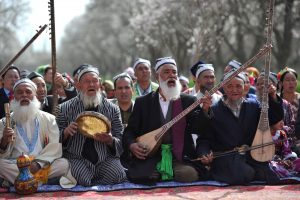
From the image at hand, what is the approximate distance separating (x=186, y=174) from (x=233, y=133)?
33.1 inches

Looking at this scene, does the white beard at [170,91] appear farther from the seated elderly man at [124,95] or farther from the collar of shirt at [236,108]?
the seated elderly man at [124,95]

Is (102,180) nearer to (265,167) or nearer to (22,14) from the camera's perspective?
(265,167)

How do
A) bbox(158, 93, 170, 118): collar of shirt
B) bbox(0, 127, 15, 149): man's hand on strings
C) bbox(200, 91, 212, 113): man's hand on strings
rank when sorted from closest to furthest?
bbox(0, 127, 15, 149): man's hand on strings, bbox(200, 91, 212, 113): man's hand on strings, bbox(158, 93, 170, 118): collar of shirt

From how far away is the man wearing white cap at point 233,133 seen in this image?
6.56 m

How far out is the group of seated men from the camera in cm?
650

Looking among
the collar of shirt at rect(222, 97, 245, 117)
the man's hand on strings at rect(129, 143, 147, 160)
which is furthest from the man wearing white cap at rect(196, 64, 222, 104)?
the man's hand on strings at rect(129, 143, 147, 160)

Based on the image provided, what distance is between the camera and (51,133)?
21.7 ft

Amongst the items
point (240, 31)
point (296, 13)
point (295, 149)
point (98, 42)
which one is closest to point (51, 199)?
point (295, 149)

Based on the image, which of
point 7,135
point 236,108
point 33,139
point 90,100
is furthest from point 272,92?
point 7,135

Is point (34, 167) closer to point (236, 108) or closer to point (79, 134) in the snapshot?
point (79, 134)

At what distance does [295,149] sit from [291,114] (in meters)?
0.54

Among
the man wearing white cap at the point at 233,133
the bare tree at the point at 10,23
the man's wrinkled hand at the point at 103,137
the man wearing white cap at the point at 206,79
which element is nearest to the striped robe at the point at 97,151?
the man's wrinkled hand at the point at 103,137

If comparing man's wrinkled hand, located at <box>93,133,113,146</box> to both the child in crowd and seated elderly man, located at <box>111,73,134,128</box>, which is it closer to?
seated elderly man, located at <box>111,73,134,128</box>

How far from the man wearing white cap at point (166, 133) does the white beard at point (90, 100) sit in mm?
530
